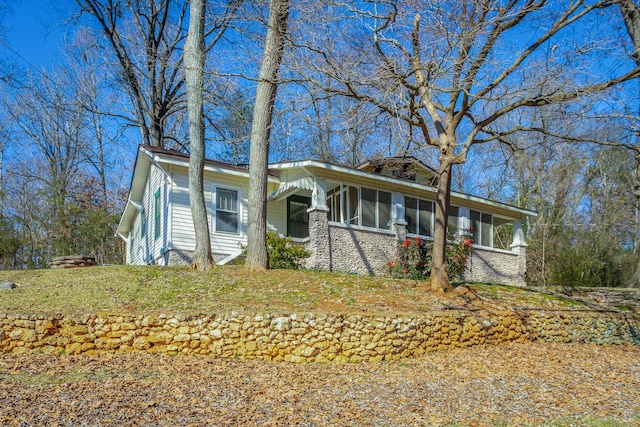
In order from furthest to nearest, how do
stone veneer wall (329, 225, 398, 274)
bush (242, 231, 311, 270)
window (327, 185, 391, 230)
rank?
window (327, 185, 391, 230)
stone veneer wall (329, 225, 398, 274)
bush (242, 231, 311, 270)

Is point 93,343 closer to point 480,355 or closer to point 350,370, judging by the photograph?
point 350,370

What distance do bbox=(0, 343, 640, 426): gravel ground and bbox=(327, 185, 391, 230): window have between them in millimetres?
7426

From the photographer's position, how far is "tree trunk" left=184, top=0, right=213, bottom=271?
38.4 feet

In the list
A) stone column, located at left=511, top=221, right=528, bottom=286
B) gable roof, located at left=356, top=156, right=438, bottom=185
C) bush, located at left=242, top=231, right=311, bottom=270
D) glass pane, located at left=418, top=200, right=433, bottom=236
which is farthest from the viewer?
stone column, located at left=511, top=221, right=528, bottom=286

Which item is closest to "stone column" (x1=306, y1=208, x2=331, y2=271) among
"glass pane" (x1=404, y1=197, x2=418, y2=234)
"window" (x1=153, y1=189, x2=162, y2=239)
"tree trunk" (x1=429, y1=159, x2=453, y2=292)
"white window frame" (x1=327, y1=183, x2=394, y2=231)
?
"white window frame" (x1=327, y1=183, x2=394, y2=231)

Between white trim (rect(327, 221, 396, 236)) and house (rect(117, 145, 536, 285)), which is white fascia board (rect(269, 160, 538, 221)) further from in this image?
white trim (rect(327, 221, 396, 236))

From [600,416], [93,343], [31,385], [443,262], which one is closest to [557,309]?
[443,262]

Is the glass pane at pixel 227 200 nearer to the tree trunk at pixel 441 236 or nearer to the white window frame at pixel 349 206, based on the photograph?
the white window frame at pixel 349 206

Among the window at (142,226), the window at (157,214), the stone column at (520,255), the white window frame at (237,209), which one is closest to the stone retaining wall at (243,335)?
the white window frame at (237,209)

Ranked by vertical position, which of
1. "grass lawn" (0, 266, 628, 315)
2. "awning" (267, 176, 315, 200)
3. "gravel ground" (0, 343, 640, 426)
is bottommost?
"gravel ground" (0, 343, 640, 426)

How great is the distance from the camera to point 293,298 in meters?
9.18

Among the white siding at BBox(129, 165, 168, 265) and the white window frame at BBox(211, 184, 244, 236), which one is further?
the white siding at BBox(129, 165, 168, 265)

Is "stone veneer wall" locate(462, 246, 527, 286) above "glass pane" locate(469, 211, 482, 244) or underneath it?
underneath

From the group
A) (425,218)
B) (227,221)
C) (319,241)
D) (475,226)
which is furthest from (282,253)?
(475,226)
